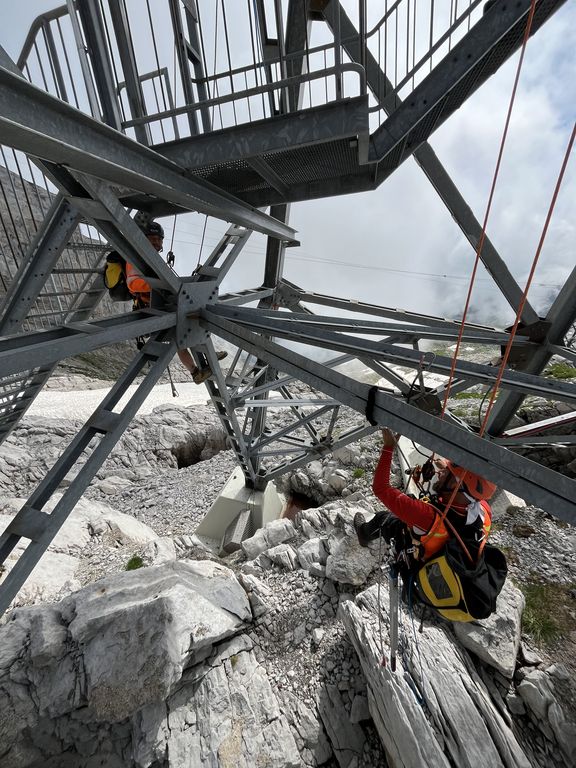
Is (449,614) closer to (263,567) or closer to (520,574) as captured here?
(520,574)

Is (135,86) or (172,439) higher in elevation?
(135,86)

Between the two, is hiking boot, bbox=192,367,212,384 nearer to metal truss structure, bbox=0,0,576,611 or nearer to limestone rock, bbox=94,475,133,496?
metal truss structure, bbox=0,0,576,611

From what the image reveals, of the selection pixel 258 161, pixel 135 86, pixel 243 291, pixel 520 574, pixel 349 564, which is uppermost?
pixel 135 86

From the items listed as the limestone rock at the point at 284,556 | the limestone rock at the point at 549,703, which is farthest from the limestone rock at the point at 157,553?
the limestone rock at the point at 549,703

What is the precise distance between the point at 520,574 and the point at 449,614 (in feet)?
8.98

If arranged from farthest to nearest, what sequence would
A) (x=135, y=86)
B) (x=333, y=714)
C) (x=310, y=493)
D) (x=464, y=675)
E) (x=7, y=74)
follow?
1. (x=310, y=493)
2. (x=333, y=714)
3. (x=464, y=675)
4. (x=135, y=86)
5. (x=7, y=74)

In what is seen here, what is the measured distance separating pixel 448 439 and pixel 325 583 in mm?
4160

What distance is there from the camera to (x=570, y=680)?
12.0ft

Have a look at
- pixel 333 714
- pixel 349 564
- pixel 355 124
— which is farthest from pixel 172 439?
pixel 355 124

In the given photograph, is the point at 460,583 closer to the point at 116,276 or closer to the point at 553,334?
the point at 553,334

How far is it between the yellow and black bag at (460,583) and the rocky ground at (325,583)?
128 cm

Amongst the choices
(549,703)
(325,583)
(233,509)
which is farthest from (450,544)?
(233,509)

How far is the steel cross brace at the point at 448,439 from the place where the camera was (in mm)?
1894

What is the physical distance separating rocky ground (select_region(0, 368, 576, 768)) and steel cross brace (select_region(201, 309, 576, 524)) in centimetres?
317
